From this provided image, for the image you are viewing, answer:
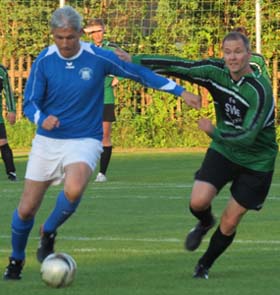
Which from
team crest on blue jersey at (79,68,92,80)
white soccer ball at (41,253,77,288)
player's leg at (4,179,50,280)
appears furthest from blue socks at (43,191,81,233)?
team crest on blue jersey at (79,68,92,80)

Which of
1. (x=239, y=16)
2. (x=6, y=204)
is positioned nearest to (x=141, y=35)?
(x=239, y=16)

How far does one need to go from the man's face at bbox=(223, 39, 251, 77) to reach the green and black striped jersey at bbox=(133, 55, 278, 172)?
0.10 meters

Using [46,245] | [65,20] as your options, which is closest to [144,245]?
[46,245]

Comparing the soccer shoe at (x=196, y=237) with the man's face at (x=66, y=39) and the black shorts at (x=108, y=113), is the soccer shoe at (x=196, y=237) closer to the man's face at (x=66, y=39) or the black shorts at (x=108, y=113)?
the man's face at (x=66, y=39)

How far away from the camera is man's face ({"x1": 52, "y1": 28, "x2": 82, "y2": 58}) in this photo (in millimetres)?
8570

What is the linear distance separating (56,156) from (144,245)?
2167mm

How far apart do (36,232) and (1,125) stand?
628 cm

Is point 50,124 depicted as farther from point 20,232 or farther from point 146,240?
point 146,240

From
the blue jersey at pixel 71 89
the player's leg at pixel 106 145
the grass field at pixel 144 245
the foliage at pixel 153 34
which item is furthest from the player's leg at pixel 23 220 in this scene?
Answer: the foliage at pixel 153 34

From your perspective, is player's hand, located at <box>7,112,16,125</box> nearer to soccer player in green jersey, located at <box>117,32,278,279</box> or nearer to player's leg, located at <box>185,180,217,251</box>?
player's leg, located at <box>185,180,217,251</box>

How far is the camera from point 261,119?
28.7ft

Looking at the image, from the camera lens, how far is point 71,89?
28.6ft

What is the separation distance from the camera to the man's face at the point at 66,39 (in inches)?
337

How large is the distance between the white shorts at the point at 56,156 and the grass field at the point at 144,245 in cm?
72
